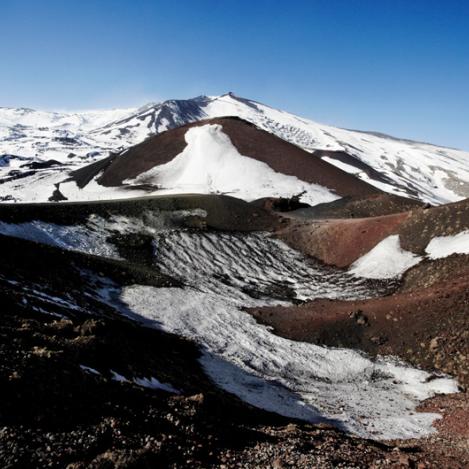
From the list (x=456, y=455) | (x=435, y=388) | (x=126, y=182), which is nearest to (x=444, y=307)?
(x=435, y=388)

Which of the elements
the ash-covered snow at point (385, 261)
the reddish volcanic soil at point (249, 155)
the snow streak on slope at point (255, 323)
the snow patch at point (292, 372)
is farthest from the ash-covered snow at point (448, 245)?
the reddish volcanic soil at point (249, 155)

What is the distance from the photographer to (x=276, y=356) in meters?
27.2

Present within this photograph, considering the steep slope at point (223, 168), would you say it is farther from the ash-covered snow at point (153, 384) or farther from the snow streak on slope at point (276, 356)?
the ash-covered snow at point (153, 384)

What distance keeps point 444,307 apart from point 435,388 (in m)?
6.66

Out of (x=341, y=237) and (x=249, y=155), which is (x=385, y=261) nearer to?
(x=341, y=237)

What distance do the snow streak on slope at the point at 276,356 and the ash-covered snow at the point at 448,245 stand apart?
7.67 metres

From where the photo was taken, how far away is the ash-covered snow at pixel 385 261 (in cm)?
4119

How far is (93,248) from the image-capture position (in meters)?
41.3

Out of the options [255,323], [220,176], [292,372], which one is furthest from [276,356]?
[220,176]

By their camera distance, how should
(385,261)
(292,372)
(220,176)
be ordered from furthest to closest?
(220,176) < (385,261) < (292,372)

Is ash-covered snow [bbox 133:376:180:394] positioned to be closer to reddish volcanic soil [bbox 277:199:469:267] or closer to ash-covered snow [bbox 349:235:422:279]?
ash-covered snow [bbox 349:235:422:279]

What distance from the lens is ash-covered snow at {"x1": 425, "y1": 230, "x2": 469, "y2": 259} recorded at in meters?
39.0

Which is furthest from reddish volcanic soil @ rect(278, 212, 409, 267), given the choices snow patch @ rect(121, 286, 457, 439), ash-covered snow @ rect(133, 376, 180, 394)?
ash-covered snow @ rect(133, 376, 180, 394)

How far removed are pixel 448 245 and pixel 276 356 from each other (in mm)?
22338
